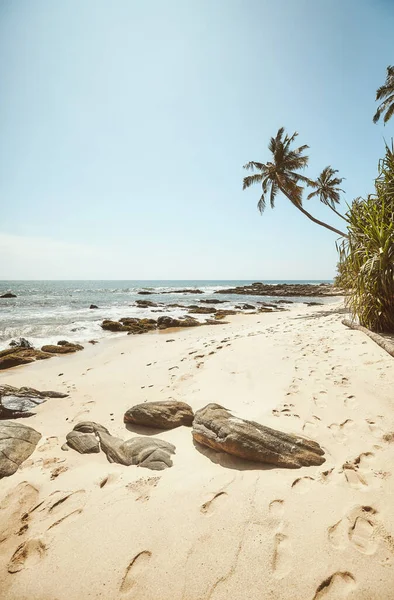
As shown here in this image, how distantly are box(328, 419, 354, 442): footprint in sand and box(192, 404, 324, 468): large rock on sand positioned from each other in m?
0.39

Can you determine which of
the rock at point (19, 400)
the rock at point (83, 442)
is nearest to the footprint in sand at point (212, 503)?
the rock at point (83, 442)

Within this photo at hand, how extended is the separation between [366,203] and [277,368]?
5.00 metres

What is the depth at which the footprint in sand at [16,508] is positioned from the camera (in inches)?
80.7

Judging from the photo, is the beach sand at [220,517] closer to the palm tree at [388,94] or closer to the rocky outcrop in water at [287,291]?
the palm tree at [388,94]

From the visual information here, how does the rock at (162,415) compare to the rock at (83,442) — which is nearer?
the rock at (83,442)

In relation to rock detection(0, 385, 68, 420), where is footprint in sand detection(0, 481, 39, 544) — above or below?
above

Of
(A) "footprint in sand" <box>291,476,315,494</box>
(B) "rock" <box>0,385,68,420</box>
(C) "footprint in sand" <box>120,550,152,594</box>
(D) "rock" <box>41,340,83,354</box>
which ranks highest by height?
(A) "footprint in sand" <box>291,476,315,494</box>

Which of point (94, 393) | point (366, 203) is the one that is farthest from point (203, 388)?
point (366, 203)

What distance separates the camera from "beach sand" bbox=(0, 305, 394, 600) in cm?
157

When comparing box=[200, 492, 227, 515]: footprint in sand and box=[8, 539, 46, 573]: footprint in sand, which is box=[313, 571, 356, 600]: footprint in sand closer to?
box=[200, 492, 227, 515]: footprint in sand

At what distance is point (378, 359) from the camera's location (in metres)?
4.61

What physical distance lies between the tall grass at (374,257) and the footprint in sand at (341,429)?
3.78 meters

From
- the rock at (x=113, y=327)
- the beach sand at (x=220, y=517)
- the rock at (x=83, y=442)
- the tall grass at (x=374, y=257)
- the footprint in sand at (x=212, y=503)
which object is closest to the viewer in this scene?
the beach sand at (x=220, y=517)

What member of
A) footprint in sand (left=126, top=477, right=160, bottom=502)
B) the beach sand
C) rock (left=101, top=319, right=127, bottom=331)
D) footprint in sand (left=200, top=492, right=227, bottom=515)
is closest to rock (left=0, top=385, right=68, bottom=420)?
the beach sand
